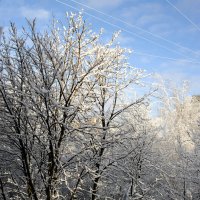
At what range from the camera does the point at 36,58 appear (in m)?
6.39

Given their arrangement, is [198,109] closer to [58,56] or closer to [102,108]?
[102,108]

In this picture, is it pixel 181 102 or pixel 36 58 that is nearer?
pixel 36 58

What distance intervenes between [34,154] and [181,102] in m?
26.3

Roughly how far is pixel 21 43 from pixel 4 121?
1.78 meters

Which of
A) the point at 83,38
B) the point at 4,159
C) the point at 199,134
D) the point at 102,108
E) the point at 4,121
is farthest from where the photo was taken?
the point at 199,134

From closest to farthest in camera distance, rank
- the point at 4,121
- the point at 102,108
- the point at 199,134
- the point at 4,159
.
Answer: the point at 4,121
the point at 4,159
the point at 102,108
the point at 199,134

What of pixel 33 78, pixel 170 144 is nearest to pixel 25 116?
pixel 33 78

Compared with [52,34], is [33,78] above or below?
below

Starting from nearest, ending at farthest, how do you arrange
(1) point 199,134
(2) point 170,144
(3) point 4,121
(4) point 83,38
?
1. (3) point 4,121
2. (4) point 83,38
3. (1) point 199,134
4. (2) point 170,144

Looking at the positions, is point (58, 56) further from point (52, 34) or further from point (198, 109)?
point (198, 109)

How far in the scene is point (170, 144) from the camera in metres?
22.5

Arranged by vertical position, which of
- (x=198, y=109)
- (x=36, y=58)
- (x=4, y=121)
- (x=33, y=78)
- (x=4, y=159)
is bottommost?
(x=4, y=159)

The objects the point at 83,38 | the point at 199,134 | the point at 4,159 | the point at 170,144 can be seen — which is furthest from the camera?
the point at 170,144

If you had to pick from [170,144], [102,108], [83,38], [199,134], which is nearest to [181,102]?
[170,144]
